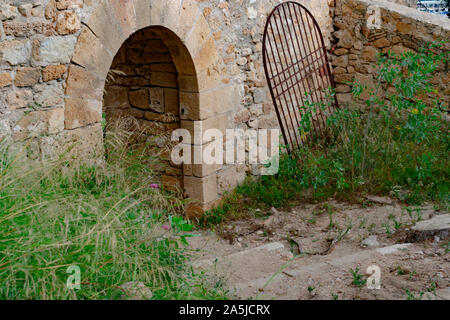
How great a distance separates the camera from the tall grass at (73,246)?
6.65ft

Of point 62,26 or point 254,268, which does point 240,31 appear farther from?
point 254,268

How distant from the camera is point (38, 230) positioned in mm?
2221

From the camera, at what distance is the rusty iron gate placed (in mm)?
5273

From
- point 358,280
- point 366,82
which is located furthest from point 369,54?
point 358,280

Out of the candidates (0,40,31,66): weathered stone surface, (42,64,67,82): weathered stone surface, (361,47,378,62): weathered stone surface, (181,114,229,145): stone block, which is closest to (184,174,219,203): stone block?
(181,114,229,145): stone block

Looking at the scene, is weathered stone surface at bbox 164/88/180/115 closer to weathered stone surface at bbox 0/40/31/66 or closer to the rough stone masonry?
the rough stone masonry

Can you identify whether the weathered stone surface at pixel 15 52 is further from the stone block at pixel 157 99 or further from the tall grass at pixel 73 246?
the stone block at pixel 157 99

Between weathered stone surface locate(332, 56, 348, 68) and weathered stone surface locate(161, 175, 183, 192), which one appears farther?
weathered stone surface locate(332, 56, 348, 68)

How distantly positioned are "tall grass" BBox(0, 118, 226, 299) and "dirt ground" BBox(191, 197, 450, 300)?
0.31m

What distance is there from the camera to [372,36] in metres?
6.07

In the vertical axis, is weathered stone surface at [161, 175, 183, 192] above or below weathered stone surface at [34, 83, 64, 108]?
below

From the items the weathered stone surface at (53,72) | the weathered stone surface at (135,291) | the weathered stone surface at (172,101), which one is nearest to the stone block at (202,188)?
the weathered stone surface at (172,101)

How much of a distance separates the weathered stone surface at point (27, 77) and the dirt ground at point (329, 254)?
145 cm
